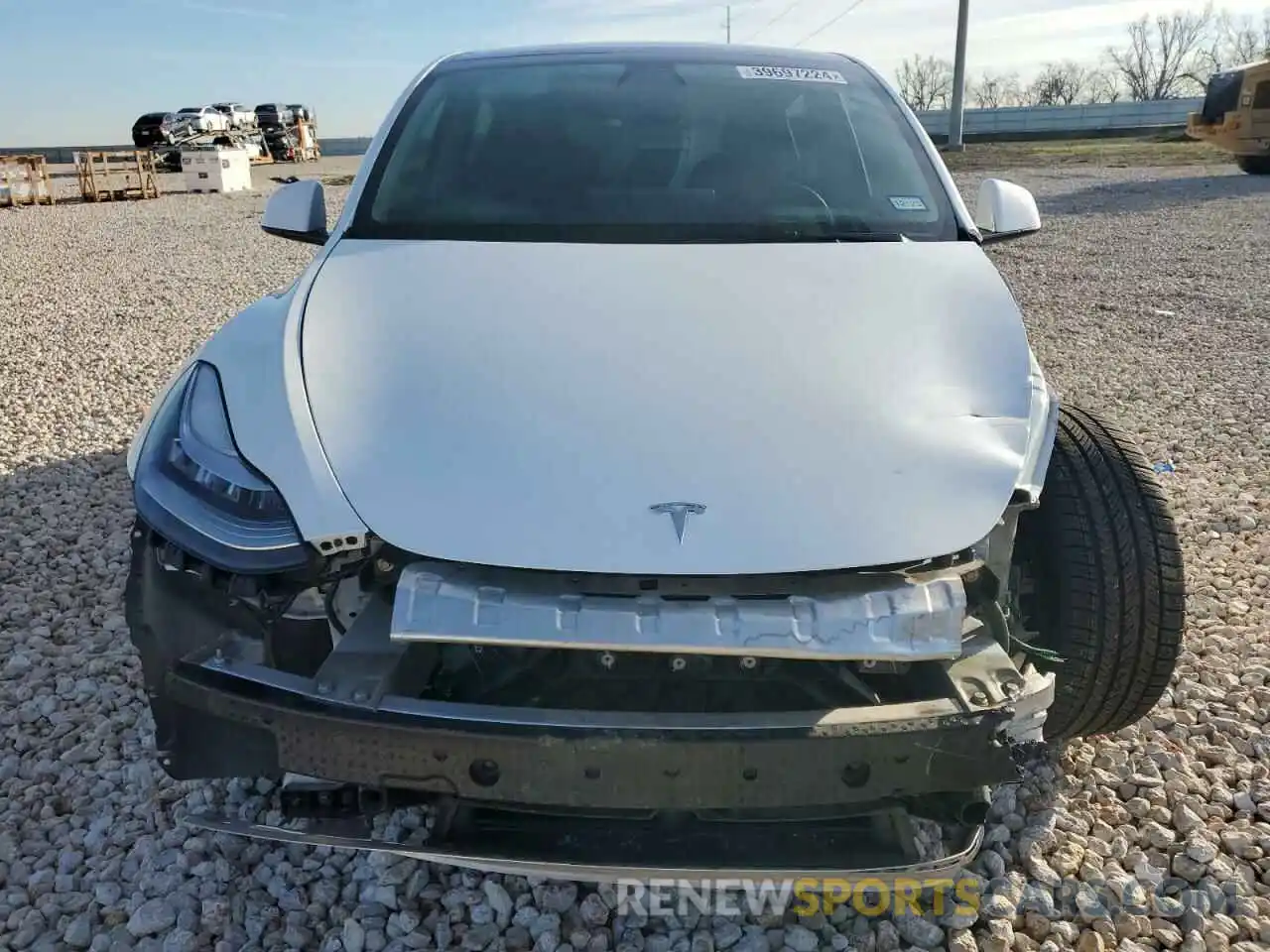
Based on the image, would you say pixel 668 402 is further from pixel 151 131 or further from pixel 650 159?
pixel 151 131

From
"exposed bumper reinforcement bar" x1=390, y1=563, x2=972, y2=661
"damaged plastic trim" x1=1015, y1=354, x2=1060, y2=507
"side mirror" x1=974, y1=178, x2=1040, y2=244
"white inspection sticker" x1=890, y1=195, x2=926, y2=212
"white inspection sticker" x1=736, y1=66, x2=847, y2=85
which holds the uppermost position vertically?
"white inspection sticker" x1=736, y1=66, x2=847, y2=85

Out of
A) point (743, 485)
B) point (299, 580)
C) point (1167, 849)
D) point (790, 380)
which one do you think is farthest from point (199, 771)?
point (1167, 849)

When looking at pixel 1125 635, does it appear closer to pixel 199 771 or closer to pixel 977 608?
pixel 977 608

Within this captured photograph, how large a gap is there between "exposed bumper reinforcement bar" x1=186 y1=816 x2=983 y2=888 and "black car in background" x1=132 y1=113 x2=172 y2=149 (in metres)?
34.2

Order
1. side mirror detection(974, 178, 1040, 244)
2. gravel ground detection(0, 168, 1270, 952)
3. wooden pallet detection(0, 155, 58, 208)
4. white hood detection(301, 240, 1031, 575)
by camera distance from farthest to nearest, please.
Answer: wooden pallet detection(0, 155, 58, 208), side mirror detection(974, 178, 1040, 244), gravel ground detection(0, 168, 1270, 952), white hood detection(301, 240, 1031, 575)

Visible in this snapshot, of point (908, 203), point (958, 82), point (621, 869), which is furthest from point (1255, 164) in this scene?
point (621, 869)

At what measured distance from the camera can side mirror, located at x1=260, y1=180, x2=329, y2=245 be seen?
2908 millimetres

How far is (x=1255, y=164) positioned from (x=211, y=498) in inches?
863

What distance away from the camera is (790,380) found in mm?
1957

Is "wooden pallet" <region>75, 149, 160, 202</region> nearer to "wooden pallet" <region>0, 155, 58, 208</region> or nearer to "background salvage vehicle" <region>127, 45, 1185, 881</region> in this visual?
"wooden pallet" <region>0, 155, 58, 208</region>

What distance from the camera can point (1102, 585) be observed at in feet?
6.77

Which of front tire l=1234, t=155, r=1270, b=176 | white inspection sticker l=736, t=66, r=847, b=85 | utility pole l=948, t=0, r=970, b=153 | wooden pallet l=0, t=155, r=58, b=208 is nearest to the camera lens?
white inspection sticker l=736, t=66, r=847, b=85

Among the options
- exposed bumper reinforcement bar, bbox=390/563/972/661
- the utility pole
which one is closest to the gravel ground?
exposed bumper reinforcement bar, bbox=390/563/972/661

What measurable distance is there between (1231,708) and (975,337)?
1.33 metres
